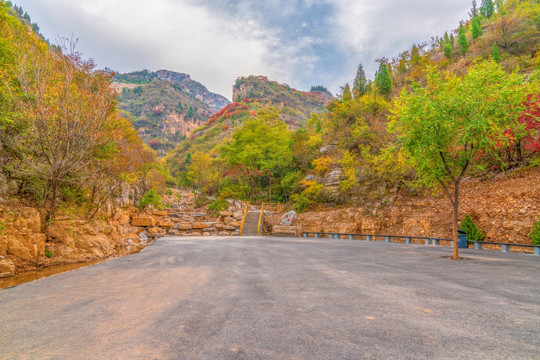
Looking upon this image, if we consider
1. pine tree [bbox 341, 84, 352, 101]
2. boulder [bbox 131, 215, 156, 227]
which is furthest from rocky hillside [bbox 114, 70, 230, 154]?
boulder [bbox 131, 215, 156, 227]

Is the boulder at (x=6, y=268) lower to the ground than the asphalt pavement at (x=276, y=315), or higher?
lower

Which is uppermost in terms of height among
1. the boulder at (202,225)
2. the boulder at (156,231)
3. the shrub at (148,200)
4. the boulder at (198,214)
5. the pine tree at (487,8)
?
the pine tree at (487,8)

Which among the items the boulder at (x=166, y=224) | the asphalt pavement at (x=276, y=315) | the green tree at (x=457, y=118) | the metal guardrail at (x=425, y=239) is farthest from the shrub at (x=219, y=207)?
the green tree at (x=457, y=118)

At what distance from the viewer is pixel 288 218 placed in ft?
78.0

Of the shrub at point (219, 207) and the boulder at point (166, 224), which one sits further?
the shrub at point (219, 207)

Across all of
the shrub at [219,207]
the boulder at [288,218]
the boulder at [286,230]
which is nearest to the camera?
the boulder at [286,230]

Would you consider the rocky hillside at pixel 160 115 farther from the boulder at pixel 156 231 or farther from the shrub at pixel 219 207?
the boulder at pixel 156 231

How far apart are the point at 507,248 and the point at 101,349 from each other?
15.7 metres

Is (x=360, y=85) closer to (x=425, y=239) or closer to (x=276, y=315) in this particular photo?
(x=425, y=239)

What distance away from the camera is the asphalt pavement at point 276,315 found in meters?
2.75

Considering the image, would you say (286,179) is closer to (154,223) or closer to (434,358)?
(154,223)

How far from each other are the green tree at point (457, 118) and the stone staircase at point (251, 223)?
16089 millimetres

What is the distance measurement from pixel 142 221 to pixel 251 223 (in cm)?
982

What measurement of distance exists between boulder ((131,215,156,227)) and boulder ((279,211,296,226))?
39.4ft
